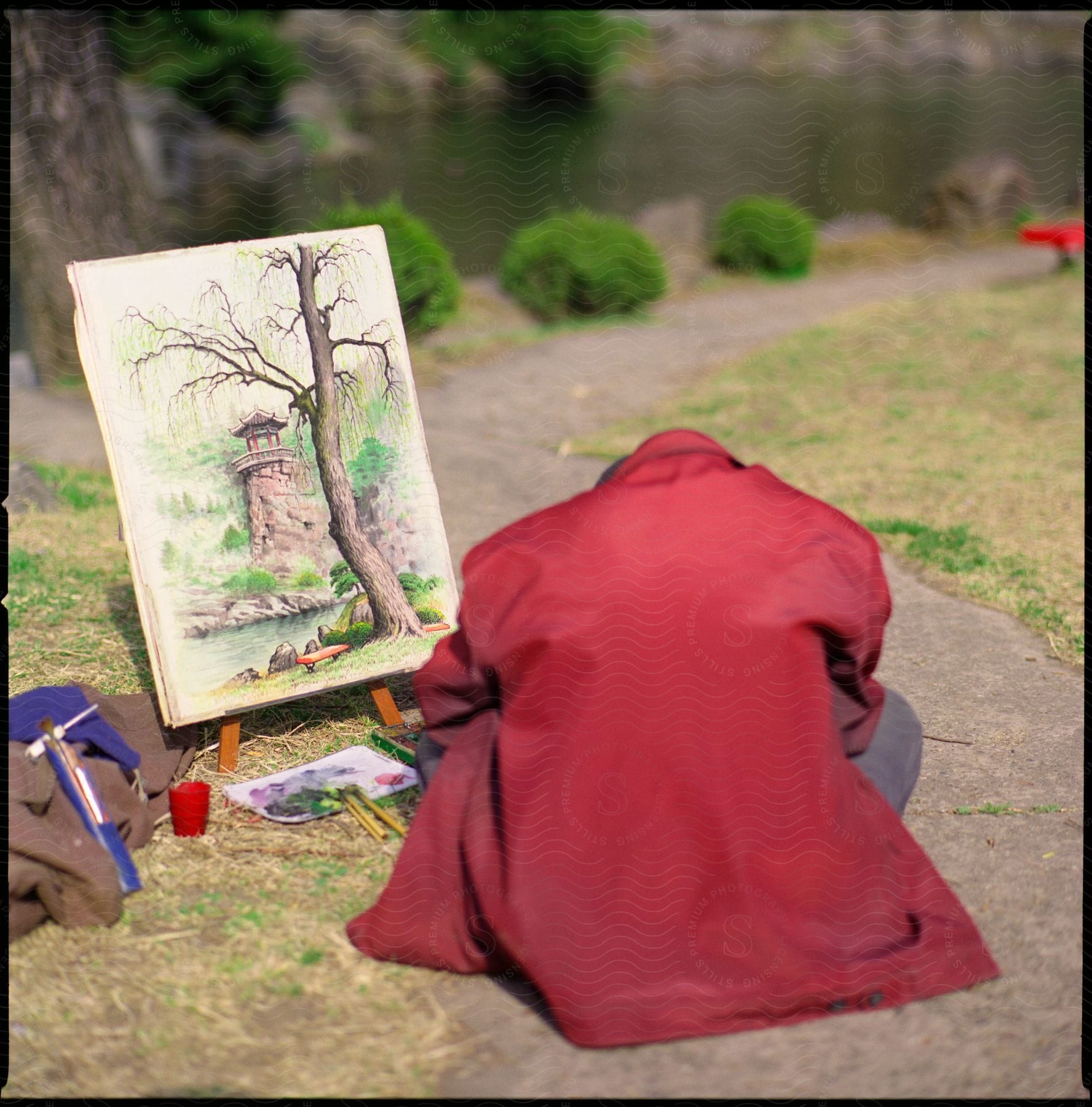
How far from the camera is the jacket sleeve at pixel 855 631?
267cm

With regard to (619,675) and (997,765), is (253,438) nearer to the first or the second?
(619,675)

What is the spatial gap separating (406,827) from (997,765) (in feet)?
5.48

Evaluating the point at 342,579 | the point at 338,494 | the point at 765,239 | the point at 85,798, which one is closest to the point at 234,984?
the point at 85,798

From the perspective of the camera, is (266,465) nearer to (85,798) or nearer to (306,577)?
(306,577)

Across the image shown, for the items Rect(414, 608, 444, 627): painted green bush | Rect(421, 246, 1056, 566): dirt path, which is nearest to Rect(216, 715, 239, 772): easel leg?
Rect(414, 608, 444, 627): painted green bush

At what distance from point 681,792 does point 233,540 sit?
149 cm

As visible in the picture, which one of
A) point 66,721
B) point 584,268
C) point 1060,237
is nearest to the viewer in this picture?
point 66,721

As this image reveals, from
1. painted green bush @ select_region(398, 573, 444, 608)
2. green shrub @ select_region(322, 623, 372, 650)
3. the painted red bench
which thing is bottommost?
the painted red bench

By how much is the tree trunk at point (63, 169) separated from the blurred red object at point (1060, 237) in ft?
22.6

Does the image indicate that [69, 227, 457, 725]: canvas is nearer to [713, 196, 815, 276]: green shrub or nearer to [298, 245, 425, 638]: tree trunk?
[298, 245, 425, 638]: tree trunk

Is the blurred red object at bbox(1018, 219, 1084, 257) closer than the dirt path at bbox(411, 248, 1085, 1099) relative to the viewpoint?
No

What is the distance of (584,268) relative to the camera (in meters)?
9.85

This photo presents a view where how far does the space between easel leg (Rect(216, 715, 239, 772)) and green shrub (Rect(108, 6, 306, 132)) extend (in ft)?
73.4

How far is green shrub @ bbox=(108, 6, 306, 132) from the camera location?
23.8 m
